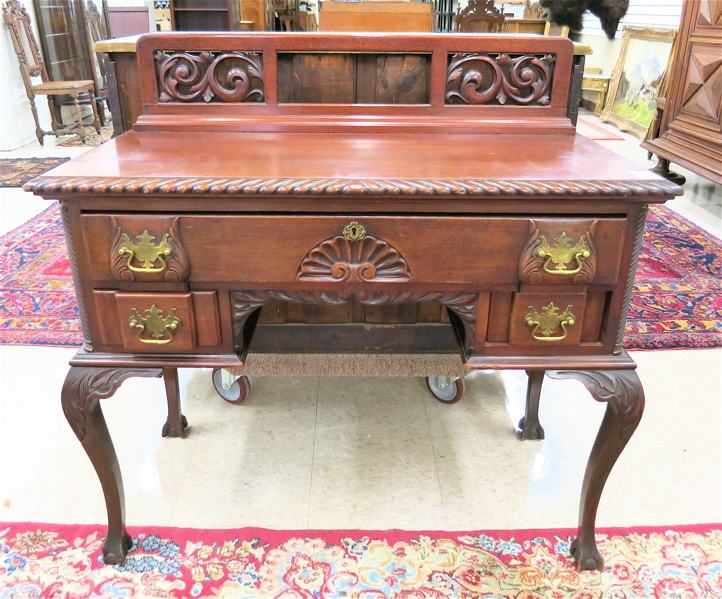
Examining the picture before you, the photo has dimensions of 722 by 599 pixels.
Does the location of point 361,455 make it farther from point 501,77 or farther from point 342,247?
point 501,77

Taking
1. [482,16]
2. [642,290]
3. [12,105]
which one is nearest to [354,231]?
[642,290]

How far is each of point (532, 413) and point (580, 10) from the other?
139 cm

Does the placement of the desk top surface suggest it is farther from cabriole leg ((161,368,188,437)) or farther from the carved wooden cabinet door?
the carved wooden cabinet door

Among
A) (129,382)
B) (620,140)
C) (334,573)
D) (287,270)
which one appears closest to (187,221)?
(287,270)

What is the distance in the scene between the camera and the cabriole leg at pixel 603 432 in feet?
3.76

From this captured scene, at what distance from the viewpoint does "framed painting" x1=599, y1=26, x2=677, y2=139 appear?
18.8 feet

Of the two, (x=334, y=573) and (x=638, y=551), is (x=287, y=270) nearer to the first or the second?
(x=334, y=573)

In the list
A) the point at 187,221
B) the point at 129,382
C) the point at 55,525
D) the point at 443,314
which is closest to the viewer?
the point at 187,221

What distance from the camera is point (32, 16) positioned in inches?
234

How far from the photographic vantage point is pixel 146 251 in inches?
40.1

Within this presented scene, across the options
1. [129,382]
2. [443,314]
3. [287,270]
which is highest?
[287,270]

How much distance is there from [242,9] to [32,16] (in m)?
2.46

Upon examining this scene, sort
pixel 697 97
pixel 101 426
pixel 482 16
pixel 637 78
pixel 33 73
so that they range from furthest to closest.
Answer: pixel 637 78
pixel 33 73
pixel 697 97
pixel 482 16
pixel 101 426

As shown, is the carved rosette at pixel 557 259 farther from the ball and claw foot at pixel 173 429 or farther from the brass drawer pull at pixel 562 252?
the ball and claw foot at pixel 173 429
